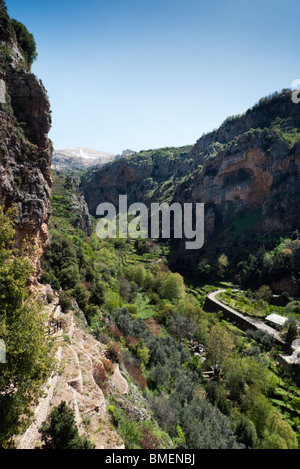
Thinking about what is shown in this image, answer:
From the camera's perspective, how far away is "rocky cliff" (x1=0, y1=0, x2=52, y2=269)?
18047mm

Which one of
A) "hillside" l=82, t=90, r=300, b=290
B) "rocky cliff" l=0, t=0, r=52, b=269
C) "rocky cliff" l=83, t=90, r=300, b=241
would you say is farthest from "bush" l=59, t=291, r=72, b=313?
"rocky cliff" l=83, t=90, r=300, b=241

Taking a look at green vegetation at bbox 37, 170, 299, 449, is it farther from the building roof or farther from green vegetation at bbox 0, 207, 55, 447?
green vegetation at bbox 0, 207, 55, 447

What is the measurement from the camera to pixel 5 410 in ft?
24.6

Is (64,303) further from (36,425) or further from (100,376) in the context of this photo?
(36,425)

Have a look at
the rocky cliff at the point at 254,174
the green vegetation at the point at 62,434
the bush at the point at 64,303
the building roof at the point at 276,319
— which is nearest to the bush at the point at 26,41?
the bush at the point at 64,303

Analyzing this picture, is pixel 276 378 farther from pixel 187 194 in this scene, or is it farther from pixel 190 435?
pixel 187 194

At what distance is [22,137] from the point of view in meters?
20.0

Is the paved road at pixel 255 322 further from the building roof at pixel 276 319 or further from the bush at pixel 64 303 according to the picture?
the bush at pixel 64 303

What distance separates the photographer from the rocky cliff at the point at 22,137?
1805cm

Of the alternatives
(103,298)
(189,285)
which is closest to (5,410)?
(103,298)

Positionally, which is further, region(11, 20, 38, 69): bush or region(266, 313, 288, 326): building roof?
region(266, 313, 288, 326): building roof

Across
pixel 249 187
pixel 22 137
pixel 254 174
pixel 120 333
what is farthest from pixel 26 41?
pixel 254 174

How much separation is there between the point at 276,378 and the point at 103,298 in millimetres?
24202

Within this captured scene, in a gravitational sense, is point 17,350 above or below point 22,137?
below
